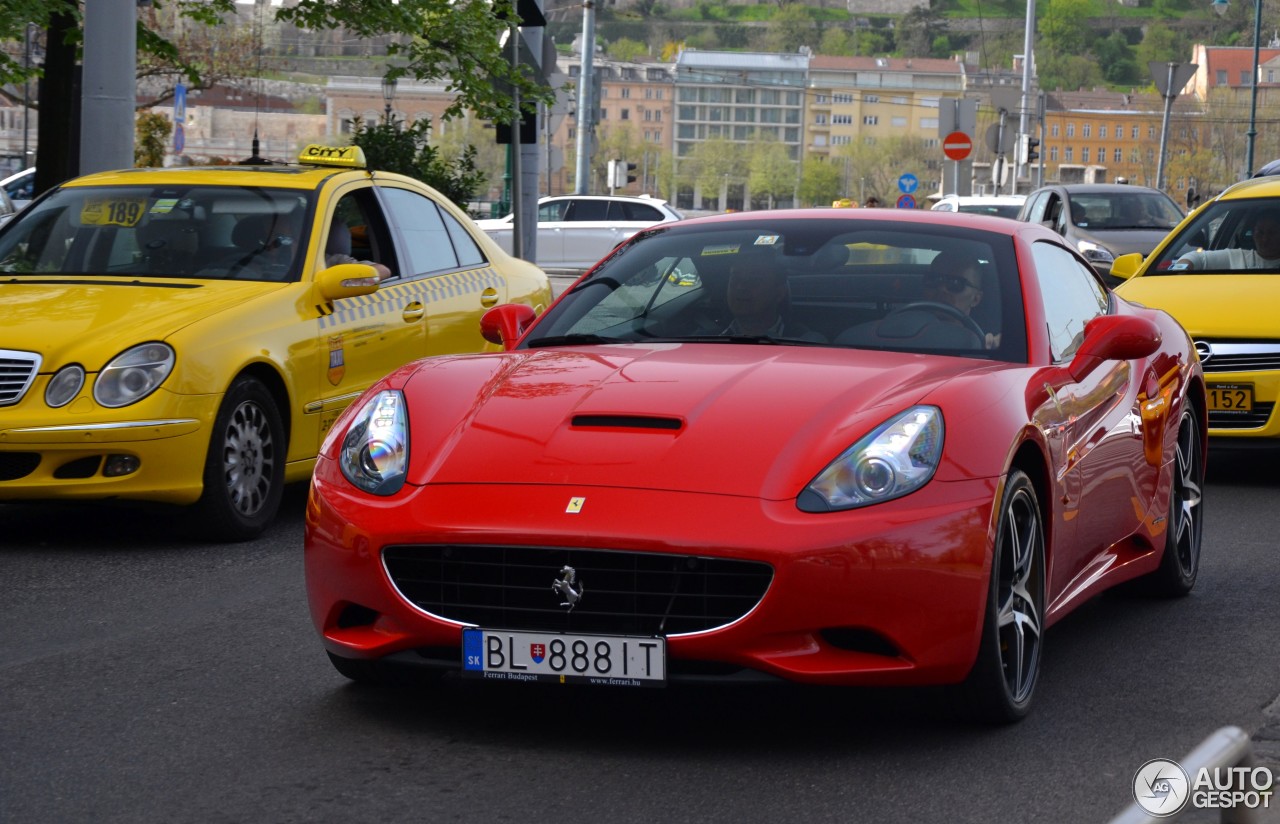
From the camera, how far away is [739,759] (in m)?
4.47

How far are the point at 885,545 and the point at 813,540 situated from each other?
0.16m

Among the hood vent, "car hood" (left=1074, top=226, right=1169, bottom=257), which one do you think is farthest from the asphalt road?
"car hood" (left=1074, top=226, right=1169, bottom=257)

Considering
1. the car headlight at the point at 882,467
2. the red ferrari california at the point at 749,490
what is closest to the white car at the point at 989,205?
the red ferrari california at the point at 749,490

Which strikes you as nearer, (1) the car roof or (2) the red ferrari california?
(2) the red ferrari california

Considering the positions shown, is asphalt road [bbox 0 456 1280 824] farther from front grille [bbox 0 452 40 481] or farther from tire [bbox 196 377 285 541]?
tire [bbox 196 377 285 541]

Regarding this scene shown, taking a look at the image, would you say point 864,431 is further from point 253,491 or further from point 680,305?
point 253,491

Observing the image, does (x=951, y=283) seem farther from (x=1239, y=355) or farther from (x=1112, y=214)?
(x=1112, y=214)

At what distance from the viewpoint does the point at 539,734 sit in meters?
4.69

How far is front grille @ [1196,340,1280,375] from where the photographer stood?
32.6 feet

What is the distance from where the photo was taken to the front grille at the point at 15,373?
24.5 ft

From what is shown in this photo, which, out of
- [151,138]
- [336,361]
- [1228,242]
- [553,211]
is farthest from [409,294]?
[151,138]

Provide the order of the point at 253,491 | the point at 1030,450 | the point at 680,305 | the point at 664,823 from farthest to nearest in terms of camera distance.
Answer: the point at 253,491 → the point at 680,305 → the point at 1030,450 → the point at 664,823

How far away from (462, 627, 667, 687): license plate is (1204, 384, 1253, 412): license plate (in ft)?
20.7

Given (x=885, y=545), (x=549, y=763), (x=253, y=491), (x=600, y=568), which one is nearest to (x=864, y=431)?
(x=885, y=545)
